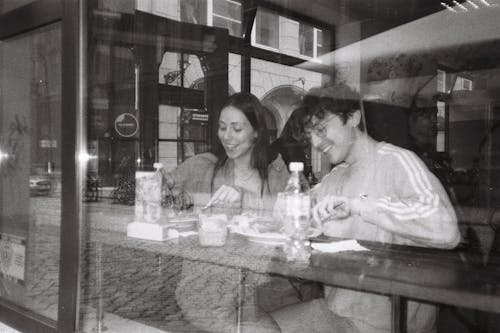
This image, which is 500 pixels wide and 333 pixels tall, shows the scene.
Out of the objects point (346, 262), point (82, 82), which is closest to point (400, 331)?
point (346, 262)

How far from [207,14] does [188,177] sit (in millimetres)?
1440

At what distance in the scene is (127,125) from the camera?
3113 mm

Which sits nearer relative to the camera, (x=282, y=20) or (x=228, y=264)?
(x=228, y=264)

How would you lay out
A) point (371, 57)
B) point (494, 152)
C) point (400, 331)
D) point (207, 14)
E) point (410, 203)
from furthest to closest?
1. point (371, 57)
2. point (207, 14)
3. point (494, 152)
4. point (410, 203)
5. point (400, 331)

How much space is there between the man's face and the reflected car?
1494 mm

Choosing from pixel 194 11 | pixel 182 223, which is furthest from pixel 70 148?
pixel 194 11

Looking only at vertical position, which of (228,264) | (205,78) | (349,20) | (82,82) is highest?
(349,20)

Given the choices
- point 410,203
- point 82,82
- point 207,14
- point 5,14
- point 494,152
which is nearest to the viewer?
point 410,203

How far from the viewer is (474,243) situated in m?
1.97

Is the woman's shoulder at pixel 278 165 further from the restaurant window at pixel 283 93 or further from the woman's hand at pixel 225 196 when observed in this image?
the woman's hand at pixel 225 196

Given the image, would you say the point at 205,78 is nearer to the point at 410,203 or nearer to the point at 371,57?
the point at 371,57

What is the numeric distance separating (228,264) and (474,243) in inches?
44.5

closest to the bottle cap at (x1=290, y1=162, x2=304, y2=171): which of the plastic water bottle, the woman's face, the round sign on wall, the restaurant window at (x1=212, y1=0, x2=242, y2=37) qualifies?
the plastic water bottle

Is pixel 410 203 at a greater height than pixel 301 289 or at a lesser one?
greater
